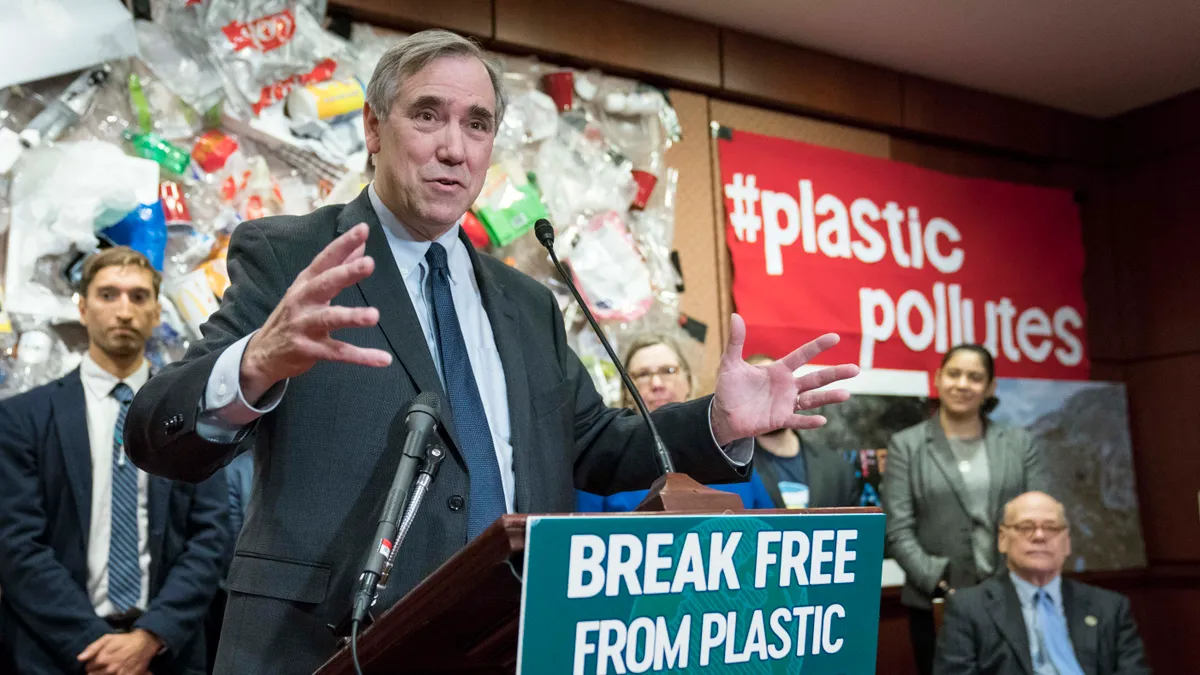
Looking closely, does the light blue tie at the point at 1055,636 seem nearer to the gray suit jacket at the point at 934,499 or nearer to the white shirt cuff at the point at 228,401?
the gray suit jacket at the point at 934,499

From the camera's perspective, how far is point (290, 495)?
119 centimetres

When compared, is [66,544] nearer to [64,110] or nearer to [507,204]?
[64,110]

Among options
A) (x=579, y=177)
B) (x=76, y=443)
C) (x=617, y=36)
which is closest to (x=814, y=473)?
(x=579, y=177)

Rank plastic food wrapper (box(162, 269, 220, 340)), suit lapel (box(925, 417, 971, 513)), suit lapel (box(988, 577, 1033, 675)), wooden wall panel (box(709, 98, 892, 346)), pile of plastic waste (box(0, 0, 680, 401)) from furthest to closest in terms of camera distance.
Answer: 1. wooden wall panel (box(709, 98, 892, 346))
2. suit lapel (box(925, 417, 971, 513))
3. suit lapel (box(988, 577, 1033, 675))
4. plastic food wrapper (box(162, 269, 220, 340))
5. pile of plastic waste (box(0, 0, 680, 401))

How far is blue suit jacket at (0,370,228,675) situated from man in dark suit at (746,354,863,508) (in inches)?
64.6

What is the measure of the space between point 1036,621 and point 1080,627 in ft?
0.48

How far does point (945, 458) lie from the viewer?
3.88 m

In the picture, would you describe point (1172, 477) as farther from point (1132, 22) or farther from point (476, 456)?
point (476, 456)

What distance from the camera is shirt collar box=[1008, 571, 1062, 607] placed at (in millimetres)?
3287

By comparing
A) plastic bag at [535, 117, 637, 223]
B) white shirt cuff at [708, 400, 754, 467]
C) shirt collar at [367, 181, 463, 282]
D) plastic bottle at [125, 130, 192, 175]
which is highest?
plastic bag at [535, 117, 637, 223]

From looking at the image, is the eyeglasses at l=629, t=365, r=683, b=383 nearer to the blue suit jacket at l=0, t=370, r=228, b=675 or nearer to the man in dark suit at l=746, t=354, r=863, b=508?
the man in dark suit at l=746, t=354, r=863, b=508

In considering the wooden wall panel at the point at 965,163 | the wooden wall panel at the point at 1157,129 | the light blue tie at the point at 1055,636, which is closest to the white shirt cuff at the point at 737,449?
the light blue tie at the point at 1055,636

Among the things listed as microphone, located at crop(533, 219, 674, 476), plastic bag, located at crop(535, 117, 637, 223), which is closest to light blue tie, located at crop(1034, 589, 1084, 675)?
plastic bag, located at crop(535, 117, 637, 223)

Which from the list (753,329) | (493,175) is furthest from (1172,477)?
(493,175)
